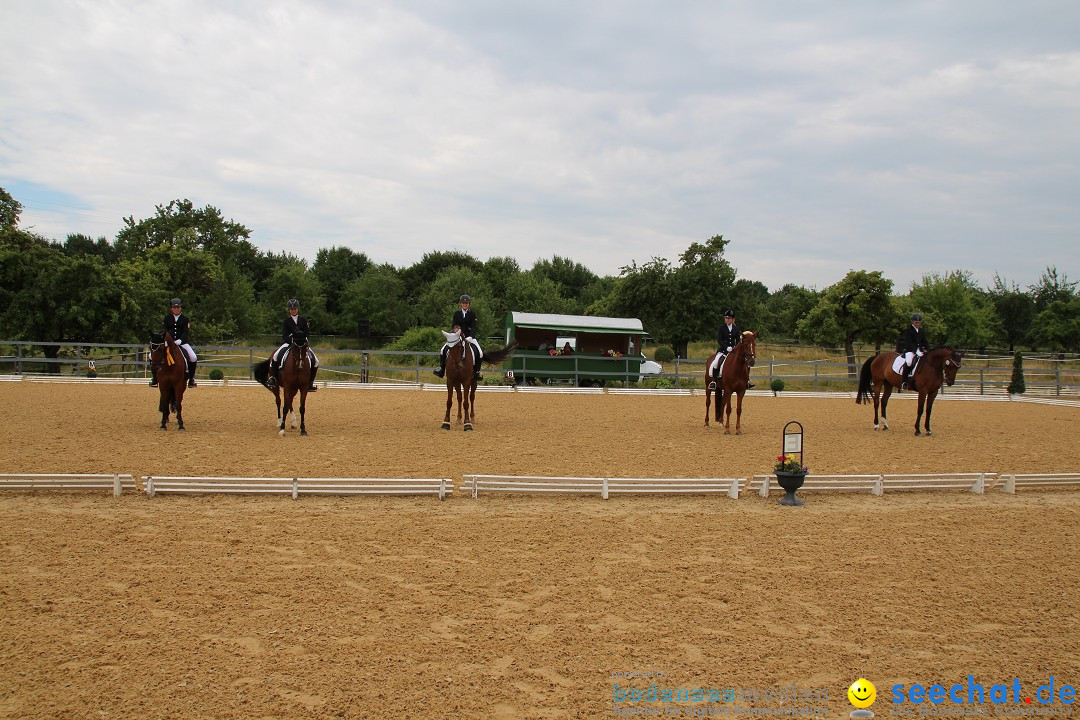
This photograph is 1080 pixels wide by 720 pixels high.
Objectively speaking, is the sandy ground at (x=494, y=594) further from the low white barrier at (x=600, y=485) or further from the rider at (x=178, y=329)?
the rider at (x=178, y=329)

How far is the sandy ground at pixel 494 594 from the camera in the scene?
160 inches

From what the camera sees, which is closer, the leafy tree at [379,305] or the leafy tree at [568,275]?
the leafy tree at [379,305]

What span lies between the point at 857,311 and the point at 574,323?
50.0 feet

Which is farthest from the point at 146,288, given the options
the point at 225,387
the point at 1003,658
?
the point at 1003,658

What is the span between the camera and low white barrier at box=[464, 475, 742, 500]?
877 centimetres

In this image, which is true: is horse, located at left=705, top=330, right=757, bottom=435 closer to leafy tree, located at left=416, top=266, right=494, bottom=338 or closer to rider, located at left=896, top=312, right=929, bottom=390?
rider, located at left=896, top=312, right=929, bottom=390

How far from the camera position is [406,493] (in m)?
8.62

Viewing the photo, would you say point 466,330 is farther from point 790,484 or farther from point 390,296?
point 390,296

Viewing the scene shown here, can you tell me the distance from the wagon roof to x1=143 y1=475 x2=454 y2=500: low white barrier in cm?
2212

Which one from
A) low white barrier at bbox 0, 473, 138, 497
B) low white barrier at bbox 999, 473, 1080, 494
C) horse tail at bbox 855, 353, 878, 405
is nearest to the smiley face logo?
low white barrier at bbox 0, 473, 138, 497

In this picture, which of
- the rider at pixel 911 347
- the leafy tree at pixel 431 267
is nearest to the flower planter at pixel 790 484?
the rider at pixel 911 347

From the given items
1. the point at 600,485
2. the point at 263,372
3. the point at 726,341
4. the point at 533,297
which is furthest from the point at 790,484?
the point at 533,297

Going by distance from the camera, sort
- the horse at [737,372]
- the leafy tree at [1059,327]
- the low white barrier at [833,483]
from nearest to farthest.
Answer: the low white barrier at [833,483] < the horse at [737,372] < the leafy tree at [1059,327]

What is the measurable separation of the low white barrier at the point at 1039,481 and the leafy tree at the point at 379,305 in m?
51.6
